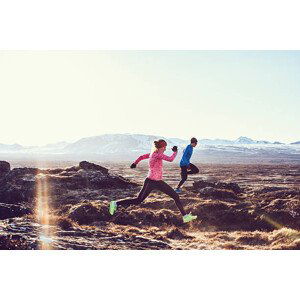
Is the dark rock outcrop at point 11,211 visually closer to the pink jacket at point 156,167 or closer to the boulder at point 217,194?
the pink jacket at point 156,167

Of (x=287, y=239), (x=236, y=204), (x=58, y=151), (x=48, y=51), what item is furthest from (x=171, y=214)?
(x=58, y=151)

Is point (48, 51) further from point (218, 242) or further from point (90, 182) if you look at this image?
point (90, 182)

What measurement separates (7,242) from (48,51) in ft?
18.2

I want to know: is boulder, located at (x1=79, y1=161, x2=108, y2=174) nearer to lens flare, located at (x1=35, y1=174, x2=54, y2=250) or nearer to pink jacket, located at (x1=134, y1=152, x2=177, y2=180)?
lens flare, located at (x1=35, y1=174, x2=54, y2=250)

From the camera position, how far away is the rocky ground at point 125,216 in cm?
1010

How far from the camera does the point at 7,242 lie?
30.4 ft

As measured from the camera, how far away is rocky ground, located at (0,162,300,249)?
10102mm

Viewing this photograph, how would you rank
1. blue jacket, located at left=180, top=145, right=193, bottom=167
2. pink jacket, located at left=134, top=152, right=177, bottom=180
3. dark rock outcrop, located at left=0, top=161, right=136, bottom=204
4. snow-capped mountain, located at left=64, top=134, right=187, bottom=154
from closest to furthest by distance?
1. pink jacket, located at left=134, top=152, right=177, bottom=180
2. blue jacket, located at left=180, top=145, right=193, bottom=167
3. snow-capped mountain, located at left=64, top=134, right=187, bottom=154
4. dark rock outcrop, located at left=0, top=161, right=136, bottom=204

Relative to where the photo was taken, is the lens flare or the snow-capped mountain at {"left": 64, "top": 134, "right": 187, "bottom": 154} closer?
the lens flare

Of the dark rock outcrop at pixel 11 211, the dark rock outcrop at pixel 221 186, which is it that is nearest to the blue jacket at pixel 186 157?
the dark rock outcrop at pixel 11 211

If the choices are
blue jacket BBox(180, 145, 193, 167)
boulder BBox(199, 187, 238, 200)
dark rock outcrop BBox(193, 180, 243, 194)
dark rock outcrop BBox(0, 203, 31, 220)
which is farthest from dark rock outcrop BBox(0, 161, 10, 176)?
blue jacket BBox(180, 145, 193, 167)

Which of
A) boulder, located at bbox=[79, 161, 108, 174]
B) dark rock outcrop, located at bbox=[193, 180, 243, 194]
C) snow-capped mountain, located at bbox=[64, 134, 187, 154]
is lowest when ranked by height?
dark rock outcrop, located at bbox=[193, 180, 243, 194]

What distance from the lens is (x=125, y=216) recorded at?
44.1 feet

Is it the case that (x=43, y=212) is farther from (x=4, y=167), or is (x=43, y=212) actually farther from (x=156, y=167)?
(x=4, y=167)
